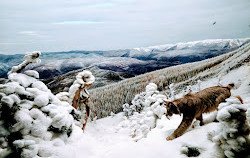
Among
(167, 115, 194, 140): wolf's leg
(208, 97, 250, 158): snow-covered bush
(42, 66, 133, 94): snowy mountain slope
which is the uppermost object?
(208, 97, 250, 158): snow-covered bush

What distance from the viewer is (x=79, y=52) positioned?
12000mm

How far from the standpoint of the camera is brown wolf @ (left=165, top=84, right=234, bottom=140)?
6.08 feet

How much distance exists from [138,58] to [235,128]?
9678 millimetres

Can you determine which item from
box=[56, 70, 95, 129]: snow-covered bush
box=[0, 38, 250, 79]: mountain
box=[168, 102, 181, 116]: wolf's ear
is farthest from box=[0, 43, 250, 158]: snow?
box=[0, 38, 250, 79]: mountain

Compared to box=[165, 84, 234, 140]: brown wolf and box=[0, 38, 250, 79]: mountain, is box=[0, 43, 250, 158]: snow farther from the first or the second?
box=[0, 38, 250, 79]: mountain

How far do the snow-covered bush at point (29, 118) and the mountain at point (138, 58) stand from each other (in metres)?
6.76

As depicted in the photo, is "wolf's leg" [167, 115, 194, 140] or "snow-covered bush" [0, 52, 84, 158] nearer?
"snow-covered bush" [0, 52, 84, 158]

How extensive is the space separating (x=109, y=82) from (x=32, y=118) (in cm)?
757

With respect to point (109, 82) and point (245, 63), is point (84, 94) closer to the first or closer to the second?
point (245, 63)

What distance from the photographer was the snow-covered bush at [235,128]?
104 centimetres

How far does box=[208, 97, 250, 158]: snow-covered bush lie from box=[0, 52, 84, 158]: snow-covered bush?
1.33 metres

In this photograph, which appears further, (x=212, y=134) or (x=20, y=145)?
(x=212, y=134)

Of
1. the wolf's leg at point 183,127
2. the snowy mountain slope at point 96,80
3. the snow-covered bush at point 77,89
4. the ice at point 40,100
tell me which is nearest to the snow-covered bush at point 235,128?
→ the wolf's leg at point 183,127

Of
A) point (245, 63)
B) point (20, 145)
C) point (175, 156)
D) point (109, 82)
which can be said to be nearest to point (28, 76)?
point (20, 145)
